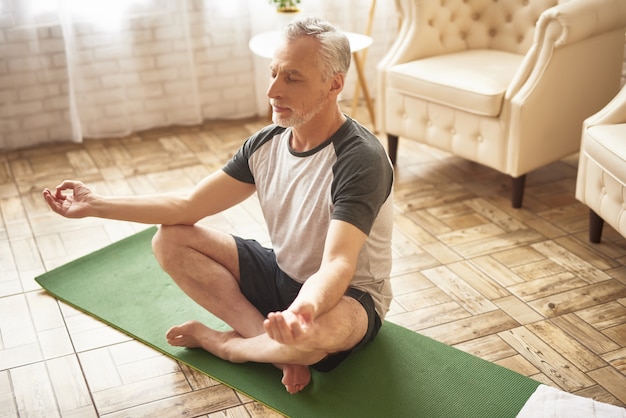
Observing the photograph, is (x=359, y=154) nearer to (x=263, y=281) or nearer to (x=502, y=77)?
(x=263, y=281)

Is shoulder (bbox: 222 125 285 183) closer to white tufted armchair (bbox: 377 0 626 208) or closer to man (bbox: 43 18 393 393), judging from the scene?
man (bbox: 43 18 393 393)

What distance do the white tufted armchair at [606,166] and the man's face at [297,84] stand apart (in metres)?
0.96

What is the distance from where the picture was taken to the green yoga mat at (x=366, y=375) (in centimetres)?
184

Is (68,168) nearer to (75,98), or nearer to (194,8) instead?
(75,98)

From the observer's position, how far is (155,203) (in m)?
1.96

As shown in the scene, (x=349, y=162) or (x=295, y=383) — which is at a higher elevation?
(x=349, y=162)

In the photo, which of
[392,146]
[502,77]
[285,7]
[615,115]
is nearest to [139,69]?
[285,7]

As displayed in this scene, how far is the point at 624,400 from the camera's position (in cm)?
185

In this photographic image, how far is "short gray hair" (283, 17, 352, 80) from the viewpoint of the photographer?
69.9 inches

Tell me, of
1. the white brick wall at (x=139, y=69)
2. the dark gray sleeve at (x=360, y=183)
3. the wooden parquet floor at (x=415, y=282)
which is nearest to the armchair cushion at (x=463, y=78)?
the wooden parquet floor at (x=415, y=282)

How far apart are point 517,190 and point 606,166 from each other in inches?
23.1

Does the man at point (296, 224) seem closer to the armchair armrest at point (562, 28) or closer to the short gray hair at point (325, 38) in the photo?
the short gray hair at point (325, 38)

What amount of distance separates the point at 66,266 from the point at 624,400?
1.69 m

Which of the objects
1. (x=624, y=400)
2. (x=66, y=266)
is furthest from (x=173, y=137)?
(x=624, y=400)
